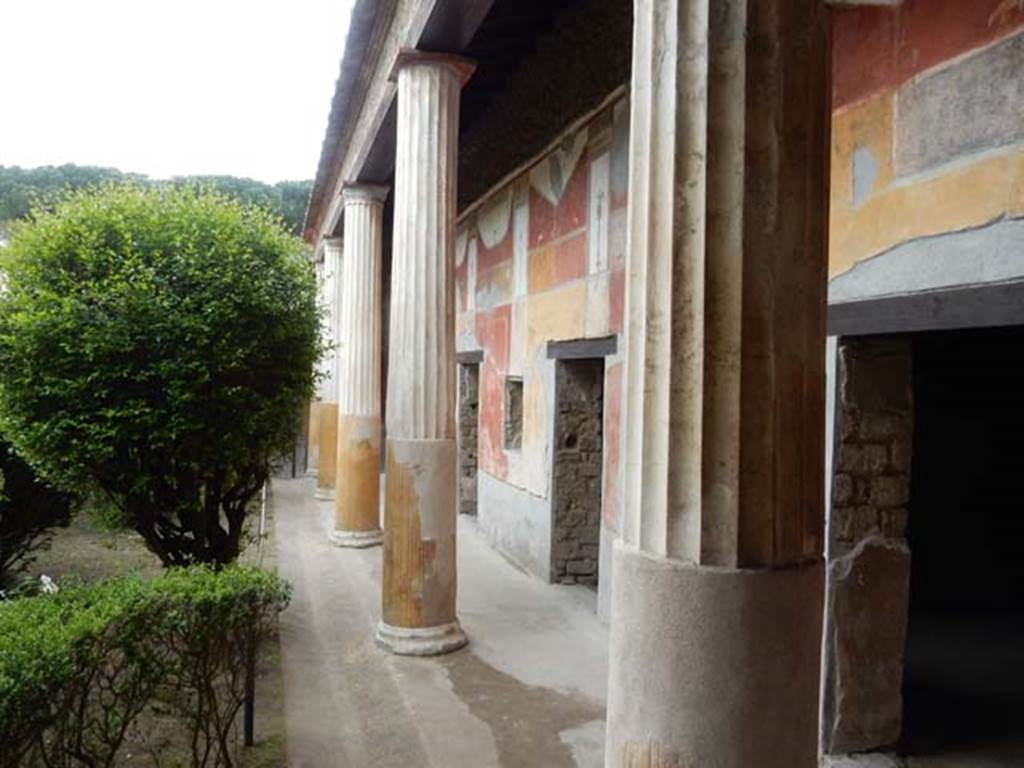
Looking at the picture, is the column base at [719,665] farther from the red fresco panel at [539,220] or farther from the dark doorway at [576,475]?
the red fresco panel at [539,220]

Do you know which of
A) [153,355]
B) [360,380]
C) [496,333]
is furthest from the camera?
[496,333]

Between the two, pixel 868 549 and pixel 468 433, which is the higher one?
pixel 468 433

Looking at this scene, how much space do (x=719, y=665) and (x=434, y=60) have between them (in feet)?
17.1

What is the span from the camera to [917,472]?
7355 millimetres

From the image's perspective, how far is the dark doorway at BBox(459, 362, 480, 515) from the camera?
1142cm

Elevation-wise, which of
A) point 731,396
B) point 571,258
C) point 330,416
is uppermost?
point 571,258

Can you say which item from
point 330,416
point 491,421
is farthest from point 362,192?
point 330,416

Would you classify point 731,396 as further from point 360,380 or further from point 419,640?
point 360,380

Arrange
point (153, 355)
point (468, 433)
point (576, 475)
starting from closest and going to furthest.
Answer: point (153, 355)
point (576, 475)
point (468, 433)

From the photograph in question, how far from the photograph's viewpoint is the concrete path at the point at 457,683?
4.23 metres

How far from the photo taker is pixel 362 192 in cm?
1005

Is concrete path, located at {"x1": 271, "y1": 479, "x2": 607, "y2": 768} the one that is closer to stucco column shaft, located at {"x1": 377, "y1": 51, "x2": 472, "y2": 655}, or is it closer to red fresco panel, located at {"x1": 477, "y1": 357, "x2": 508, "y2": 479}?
stucco column shaft, located at {"x1": 377, "y1": 51, "x2": 472, "y2": 655}

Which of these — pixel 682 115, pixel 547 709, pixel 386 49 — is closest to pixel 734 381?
pixel 682 115

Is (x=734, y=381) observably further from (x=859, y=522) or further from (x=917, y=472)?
(x=917, y=472)
